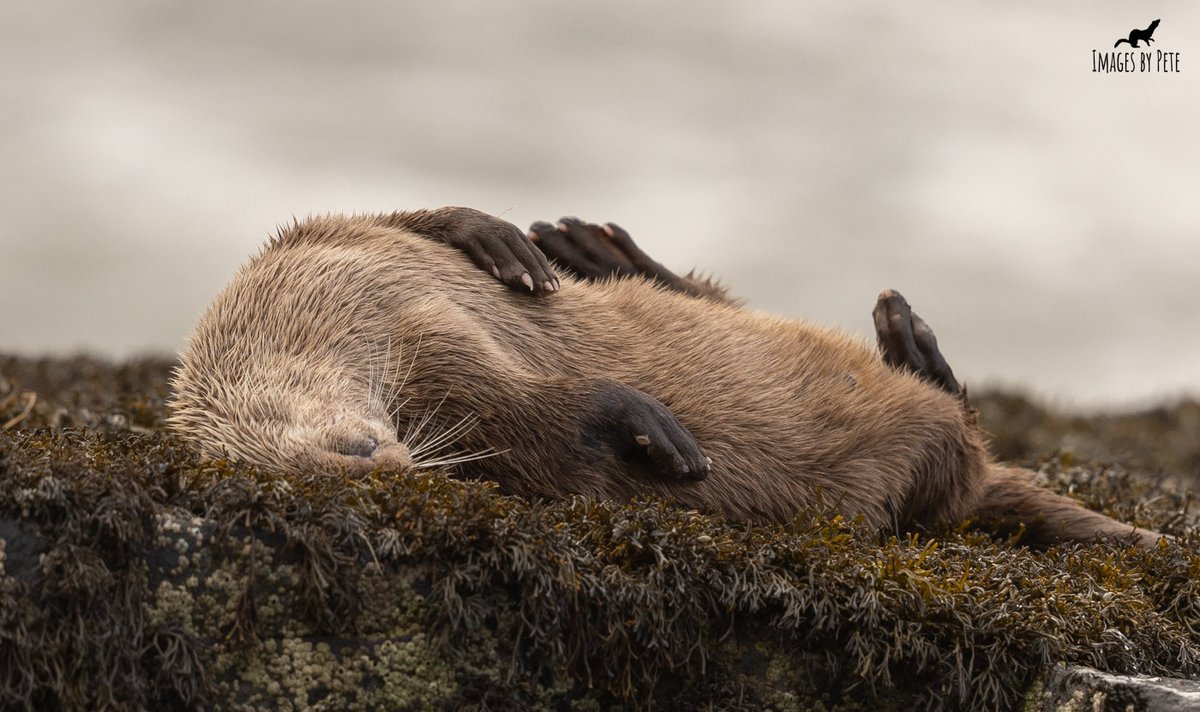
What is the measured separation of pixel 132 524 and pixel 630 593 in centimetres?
136

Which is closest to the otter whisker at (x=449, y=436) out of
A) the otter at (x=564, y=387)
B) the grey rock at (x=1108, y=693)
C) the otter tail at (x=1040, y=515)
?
the otter at (x=564, y=387)

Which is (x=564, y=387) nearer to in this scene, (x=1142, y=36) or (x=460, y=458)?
(x=460, y=458)

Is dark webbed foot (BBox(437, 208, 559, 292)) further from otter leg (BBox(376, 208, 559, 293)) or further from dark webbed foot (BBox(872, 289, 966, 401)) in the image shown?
dark webbed foot (BBox(872, 289, 966, 401))

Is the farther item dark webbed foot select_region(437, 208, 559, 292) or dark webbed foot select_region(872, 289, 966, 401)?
dark webbed foot select_region(872, 289, 966, 401)

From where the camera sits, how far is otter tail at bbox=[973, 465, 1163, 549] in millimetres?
5840

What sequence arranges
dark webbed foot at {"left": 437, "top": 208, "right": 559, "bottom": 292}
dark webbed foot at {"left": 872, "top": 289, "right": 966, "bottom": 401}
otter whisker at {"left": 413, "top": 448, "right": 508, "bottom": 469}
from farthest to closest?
dark webbed foot at {"left": 872, "top": 289, "right": 966, "bottom": 401} < dark webbed foot at {"left": 437, "top": 208, "right": 559, "bottom": 292} < otter whisker at {"left": 413, "top": 448, "right": 508, "bottom": 469}

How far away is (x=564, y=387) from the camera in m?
4.49

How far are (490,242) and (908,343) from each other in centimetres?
209

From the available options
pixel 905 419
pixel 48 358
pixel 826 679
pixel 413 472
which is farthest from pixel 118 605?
pixel 48 358

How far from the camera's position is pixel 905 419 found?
18.6 feet

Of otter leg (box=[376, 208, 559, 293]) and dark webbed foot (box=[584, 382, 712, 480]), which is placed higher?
otter leg (box=[376, 208, 559, 293])

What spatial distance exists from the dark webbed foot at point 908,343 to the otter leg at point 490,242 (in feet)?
5.87

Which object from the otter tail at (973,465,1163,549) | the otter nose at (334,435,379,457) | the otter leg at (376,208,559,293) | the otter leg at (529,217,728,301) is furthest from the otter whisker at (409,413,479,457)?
the otter tail at (973,465,1163,549)

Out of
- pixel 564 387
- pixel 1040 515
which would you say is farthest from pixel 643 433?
pixel 1040 515
